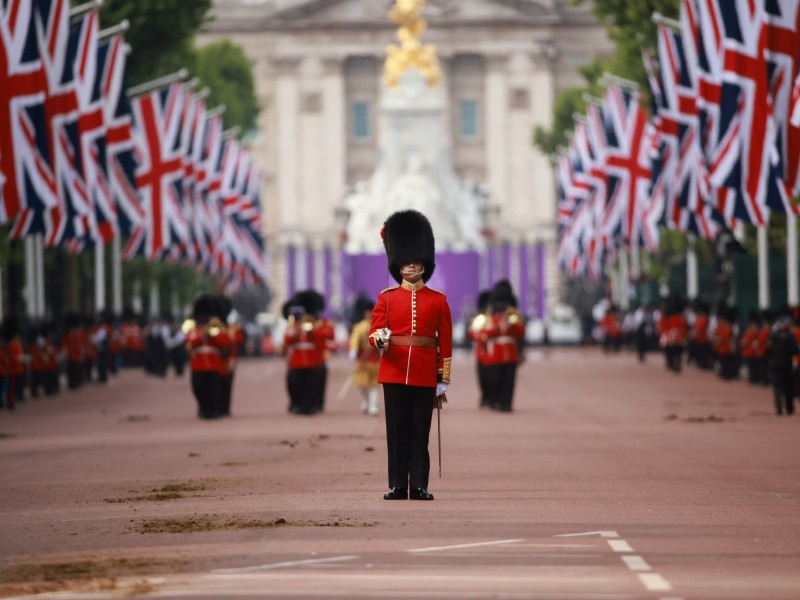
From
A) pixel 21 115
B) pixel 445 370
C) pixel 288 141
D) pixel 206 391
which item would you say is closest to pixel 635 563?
pixel 445 370

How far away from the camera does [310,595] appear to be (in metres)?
11.4

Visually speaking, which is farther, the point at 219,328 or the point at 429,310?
the point at 219,328

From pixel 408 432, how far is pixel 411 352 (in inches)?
24.5

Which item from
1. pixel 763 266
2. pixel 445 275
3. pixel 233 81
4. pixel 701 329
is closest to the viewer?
pixel 763 266

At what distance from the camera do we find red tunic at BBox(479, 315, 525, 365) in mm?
33938

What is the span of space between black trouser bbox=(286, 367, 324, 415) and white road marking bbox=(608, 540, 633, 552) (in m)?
20.1

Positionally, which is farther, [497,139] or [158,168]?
[497,139]

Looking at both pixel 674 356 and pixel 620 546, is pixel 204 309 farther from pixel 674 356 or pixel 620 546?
pixel 674 356

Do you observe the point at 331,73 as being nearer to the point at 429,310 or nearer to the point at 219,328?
the point at 219,328

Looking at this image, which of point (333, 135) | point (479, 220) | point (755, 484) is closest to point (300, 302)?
point (755, 484)

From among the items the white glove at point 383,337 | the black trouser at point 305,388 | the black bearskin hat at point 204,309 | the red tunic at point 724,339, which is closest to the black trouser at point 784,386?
the black trouser at point 305,388

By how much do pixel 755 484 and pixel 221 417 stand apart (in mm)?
16104

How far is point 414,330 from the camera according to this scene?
17.3 metres

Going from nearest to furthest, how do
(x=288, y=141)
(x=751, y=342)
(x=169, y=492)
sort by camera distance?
(x=169, y=492)
(x=751, y=342)
(x=288, y=141)
